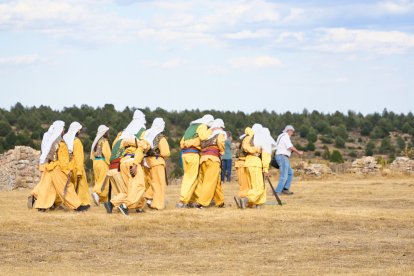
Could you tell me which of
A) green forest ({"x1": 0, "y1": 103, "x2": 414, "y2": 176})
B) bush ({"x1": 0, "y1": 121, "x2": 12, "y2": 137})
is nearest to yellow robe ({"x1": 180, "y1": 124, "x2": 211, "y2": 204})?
green forest ({"x1": 0, "y1": 103, "x2": 414, "y2": 176})

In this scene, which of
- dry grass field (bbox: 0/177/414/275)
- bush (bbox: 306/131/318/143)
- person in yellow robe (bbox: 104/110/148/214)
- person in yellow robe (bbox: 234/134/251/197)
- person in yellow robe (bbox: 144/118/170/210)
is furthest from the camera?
bush (bbox: 306/131/318/143)

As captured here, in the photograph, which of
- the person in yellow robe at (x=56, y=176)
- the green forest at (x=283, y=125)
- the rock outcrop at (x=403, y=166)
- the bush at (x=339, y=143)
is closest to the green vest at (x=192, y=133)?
the person in yellow robe at (x=56, y=176)

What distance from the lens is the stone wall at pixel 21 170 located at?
114 feet

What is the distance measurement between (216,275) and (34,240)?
16.2 ft

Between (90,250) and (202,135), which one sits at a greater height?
(202,135)

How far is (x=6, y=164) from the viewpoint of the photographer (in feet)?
117

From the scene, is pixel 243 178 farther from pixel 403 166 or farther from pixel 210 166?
pixel 403 166

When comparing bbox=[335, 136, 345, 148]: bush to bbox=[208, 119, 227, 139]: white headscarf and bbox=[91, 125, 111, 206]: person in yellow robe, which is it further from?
bbox=[208, 119, 227, 139]: white headscarf

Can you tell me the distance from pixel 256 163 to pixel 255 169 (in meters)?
0.16

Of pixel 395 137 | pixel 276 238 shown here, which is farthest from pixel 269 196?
pixel 395 137

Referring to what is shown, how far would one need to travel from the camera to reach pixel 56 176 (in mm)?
23672

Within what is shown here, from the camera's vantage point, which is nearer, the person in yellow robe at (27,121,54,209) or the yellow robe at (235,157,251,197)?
the person in yellow robe at (27,121,54,209)

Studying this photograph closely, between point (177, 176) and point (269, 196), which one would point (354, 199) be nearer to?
point (269, 196)

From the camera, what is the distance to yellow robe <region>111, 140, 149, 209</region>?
22906mm
